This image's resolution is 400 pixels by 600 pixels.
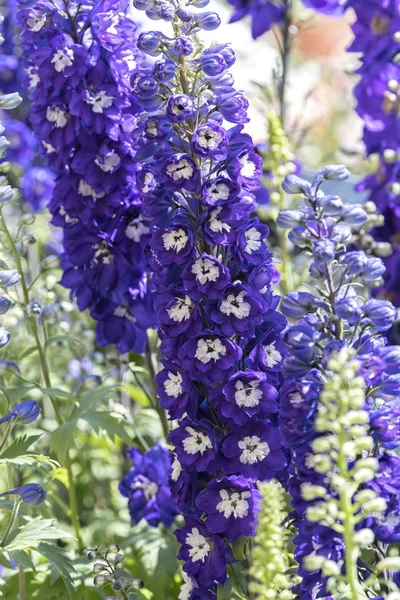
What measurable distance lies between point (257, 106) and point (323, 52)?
11.1ft

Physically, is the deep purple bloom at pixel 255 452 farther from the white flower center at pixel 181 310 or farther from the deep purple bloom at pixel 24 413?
the deep purple bloom at pixel 24 413

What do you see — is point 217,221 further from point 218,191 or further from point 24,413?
point 24,413

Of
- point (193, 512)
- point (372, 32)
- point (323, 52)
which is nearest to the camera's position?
point (193, 512)

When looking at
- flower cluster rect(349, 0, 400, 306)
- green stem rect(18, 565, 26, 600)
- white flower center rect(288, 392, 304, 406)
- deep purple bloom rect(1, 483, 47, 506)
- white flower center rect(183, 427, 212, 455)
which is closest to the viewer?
white flower center rect(288, 392, 304, 406)

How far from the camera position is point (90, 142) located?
2.29 metres

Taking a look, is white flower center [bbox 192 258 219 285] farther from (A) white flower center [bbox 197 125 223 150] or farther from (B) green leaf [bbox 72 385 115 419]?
(B) green leaf [bbox 72 385 115 419]

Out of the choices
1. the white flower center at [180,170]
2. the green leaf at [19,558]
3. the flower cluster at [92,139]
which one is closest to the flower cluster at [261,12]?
the flower cluster at [92,139]

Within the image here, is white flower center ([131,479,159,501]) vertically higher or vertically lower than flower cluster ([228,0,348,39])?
lower

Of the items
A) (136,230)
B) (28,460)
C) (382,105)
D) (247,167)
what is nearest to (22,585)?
(28,460)

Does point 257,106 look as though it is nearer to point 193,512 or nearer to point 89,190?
point 89,190

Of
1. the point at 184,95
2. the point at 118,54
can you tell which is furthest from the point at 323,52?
the point at 184,95

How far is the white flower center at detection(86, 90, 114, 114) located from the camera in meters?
2.22

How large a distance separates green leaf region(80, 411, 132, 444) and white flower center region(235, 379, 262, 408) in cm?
59

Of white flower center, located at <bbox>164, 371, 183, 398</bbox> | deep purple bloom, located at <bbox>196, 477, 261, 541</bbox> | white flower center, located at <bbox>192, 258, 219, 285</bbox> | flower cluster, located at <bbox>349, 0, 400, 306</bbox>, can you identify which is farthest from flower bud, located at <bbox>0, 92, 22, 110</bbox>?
flower cluster, located at <bbox>349, 0, 400, 306</bbox>
